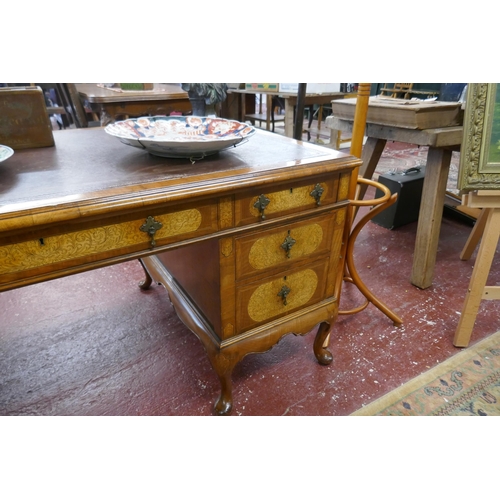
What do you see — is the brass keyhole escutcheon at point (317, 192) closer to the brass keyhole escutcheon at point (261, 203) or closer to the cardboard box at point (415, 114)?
the brass keyhole escutcheon at point (261, 203)

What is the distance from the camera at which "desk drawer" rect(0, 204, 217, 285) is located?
0.73 metres

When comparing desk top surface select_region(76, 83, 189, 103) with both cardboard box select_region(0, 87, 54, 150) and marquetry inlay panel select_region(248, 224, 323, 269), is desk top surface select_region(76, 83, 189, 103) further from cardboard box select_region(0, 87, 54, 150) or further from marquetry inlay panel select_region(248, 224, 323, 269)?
marquetry inlay panel select_region(248, 224, 323, 269)

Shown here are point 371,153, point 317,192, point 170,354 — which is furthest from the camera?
point 371,153

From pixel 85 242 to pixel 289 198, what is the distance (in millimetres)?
512

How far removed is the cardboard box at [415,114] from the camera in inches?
62.2

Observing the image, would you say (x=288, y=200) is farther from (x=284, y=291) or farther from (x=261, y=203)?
(x=284, y=291)

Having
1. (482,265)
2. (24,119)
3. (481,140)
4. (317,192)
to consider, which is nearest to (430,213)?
(482,265)

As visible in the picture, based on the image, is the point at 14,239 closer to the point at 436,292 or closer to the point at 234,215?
the point at 234,215

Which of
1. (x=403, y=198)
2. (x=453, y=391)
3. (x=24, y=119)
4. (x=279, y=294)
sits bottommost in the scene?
(x=453, y=391)

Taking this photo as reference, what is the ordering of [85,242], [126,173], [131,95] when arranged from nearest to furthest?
[85,242], [126,173], [131,95]

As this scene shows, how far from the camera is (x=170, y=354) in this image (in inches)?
59.2

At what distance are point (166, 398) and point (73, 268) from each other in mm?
713

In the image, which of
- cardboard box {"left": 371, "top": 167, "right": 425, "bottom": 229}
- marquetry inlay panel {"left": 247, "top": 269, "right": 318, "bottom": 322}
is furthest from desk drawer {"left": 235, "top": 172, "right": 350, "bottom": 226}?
cardboard box {"left": 371, "top": 167, "right": 425, "bottom": 229}

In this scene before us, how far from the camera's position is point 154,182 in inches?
33.0
